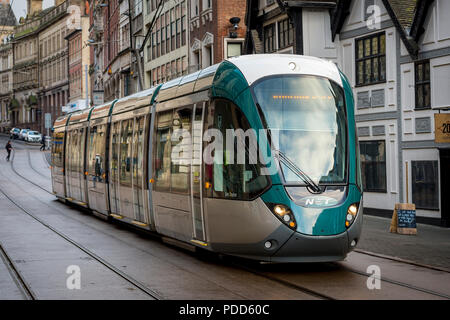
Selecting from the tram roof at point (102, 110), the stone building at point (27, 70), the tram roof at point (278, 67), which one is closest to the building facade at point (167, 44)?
the tram roof at point (102, 110)

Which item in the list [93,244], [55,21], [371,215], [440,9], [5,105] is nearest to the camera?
[93,244]

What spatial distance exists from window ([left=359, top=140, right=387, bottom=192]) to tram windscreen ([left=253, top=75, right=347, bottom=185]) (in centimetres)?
1541

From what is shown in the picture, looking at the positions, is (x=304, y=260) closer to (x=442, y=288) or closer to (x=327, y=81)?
(x=442, y=288)

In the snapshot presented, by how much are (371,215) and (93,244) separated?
1394 centimetres

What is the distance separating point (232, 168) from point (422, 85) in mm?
15069

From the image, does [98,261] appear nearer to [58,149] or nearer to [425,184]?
[425,184]

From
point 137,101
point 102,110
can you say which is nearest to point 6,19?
point 102,110

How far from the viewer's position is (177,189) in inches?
595

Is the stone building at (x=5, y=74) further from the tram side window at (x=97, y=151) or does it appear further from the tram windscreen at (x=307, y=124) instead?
the tram windscreen at (x=307, y=124)

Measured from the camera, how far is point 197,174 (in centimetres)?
1398

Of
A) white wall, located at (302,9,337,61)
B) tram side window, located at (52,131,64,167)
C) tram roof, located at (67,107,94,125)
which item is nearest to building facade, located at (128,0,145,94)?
tram side window, located at (52,131,64,167)

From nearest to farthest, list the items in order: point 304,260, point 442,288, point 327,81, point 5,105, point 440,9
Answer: point 442,288, point 304,260, point 327,81, point 440,9, point 5,105

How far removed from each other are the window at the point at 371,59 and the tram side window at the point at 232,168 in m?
15.8
